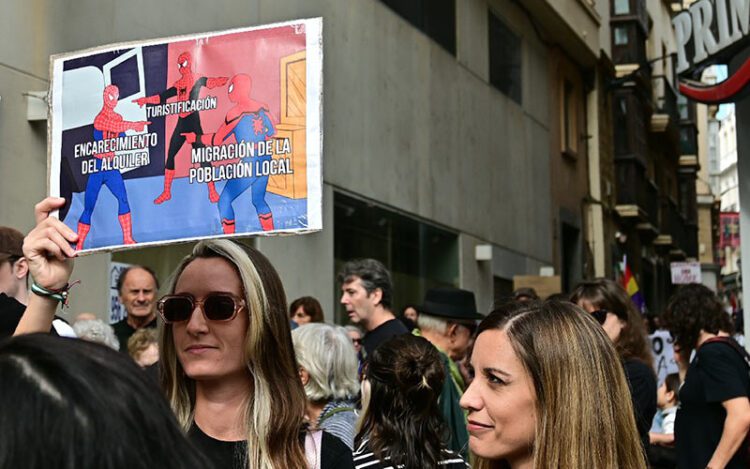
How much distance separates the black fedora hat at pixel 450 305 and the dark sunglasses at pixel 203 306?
467 centimetres

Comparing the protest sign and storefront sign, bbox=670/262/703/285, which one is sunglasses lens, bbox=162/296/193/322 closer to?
the protest sign

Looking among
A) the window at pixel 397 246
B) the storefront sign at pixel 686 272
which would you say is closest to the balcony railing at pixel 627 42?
the storefront sign at pixel 686 272

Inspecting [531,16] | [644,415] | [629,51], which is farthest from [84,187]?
[629,51]

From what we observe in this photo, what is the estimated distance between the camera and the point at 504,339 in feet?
10.5

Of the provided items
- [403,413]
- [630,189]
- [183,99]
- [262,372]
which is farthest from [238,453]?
[630,189]

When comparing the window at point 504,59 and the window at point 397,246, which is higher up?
the window at point 504,59

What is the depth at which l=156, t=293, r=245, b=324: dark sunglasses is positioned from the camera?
10.8 ft

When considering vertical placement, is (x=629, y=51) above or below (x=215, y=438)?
above

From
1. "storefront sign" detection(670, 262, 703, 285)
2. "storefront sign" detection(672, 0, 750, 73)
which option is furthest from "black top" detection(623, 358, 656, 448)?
"storefront sign" detection(670, 262, 703, 285)

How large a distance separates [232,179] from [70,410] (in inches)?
103

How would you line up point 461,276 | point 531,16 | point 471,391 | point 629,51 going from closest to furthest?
point 471,391 < point 461,276 < point 531,16 < point 629,51

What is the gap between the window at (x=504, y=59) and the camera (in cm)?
2177

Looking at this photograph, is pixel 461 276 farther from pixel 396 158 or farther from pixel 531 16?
pixel 531 16

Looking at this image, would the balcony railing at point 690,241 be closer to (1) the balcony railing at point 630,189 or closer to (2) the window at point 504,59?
(1) the balcony railing at point 630,189
